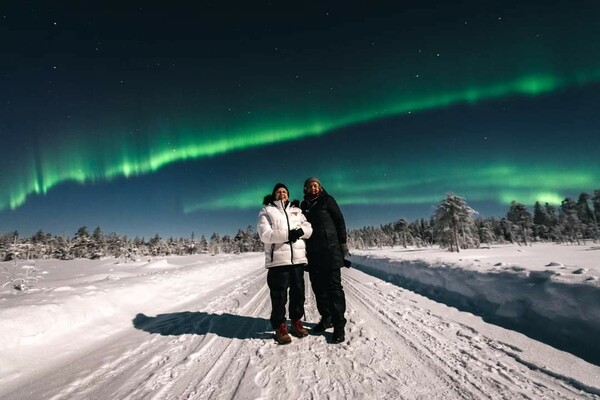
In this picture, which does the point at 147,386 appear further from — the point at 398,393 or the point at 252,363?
the point at 398,393

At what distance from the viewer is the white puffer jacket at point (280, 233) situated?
3.71 m

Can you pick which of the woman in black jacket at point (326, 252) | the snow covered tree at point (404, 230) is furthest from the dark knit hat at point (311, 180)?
the snow covered tree at point (404, 230)

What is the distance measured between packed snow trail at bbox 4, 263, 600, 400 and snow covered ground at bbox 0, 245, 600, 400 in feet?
0.05

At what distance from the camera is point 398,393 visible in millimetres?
2270

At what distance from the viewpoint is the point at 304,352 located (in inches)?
129

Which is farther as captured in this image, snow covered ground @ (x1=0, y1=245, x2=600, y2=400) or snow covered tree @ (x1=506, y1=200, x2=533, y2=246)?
snow covered tree @ (x1=506, y1=200, x2=533, y2=246)

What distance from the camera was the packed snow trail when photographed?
2340 millimetres

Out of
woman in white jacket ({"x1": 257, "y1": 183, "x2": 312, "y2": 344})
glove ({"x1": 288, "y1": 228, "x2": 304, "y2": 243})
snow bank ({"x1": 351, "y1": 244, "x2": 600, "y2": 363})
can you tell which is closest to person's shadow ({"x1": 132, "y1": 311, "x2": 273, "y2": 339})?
woman in white jacket ({"x1": 257, "y1": 183, "x2": 312, "y2": 344})

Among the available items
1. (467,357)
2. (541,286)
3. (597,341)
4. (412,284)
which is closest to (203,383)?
(467,357)

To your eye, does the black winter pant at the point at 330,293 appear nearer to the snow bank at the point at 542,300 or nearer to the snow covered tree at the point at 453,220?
the snow bank at the point at 542,300

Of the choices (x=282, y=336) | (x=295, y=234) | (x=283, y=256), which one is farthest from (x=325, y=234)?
(x=282, y=336)

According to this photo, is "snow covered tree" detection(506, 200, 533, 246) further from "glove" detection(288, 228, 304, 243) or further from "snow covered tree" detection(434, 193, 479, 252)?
"glove" detection(288, 228, 304, 243)

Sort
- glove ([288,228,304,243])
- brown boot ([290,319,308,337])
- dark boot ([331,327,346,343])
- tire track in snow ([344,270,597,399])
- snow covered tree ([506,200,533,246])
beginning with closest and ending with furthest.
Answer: tire track in snow ([344,270,597,399]) → dark boot ([331,327,346,343]) → glove ([288,228,304,243]) → brown boot ([290,319,308,337]) → snow covered tree ([506,200,533,246])

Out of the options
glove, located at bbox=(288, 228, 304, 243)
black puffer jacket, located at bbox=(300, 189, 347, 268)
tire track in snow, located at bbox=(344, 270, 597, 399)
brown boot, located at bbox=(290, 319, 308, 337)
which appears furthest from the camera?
black puffer jacket, located at bbox=(300, 189, 347, 268)
